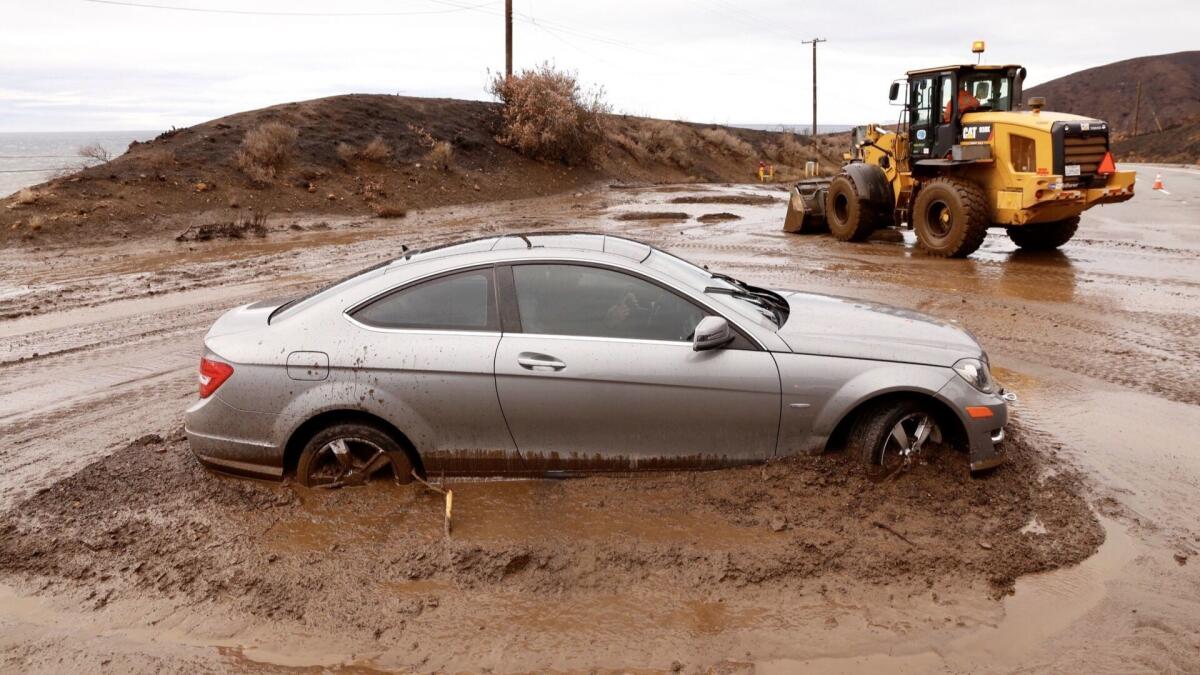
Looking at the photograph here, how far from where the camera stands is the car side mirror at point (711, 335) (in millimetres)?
4387

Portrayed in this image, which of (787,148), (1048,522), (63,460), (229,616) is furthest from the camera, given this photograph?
(787,148)

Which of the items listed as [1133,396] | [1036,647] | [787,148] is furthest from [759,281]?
[787,148]

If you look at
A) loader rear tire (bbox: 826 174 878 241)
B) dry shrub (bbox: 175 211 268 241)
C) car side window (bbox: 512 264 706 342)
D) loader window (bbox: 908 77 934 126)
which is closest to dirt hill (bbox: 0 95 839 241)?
dry shrub (bbox: 175 211 268 241)

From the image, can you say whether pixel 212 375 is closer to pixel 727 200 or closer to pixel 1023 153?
pixel 1023 153

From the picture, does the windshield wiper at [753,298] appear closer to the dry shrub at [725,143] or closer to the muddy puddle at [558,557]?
the muddy puddle at [558,557]

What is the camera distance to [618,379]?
14.6 ft

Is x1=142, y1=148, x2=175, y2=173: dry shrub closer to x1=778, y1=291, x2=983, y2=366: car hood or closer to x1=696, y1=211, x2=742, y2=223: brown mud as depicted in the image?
x1=696, y1=211, x2=742, y2=223: brown mud

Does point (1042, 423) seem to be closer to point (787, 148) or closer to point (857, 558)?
point (857, 558)

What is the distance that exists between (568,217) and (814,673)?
1853 centimetres

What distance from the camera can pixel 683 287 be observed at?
4.68m

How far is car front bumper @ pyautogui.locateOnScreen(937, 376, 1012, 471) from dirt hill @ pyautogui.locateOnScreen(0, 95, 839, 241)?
17.8 m

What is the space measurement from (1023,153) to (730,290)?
9.87 m

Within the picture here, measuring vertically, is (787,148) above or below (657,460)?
above

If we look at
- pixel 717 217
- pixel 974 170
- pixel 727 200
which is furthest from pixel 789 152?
pixel 974 170
